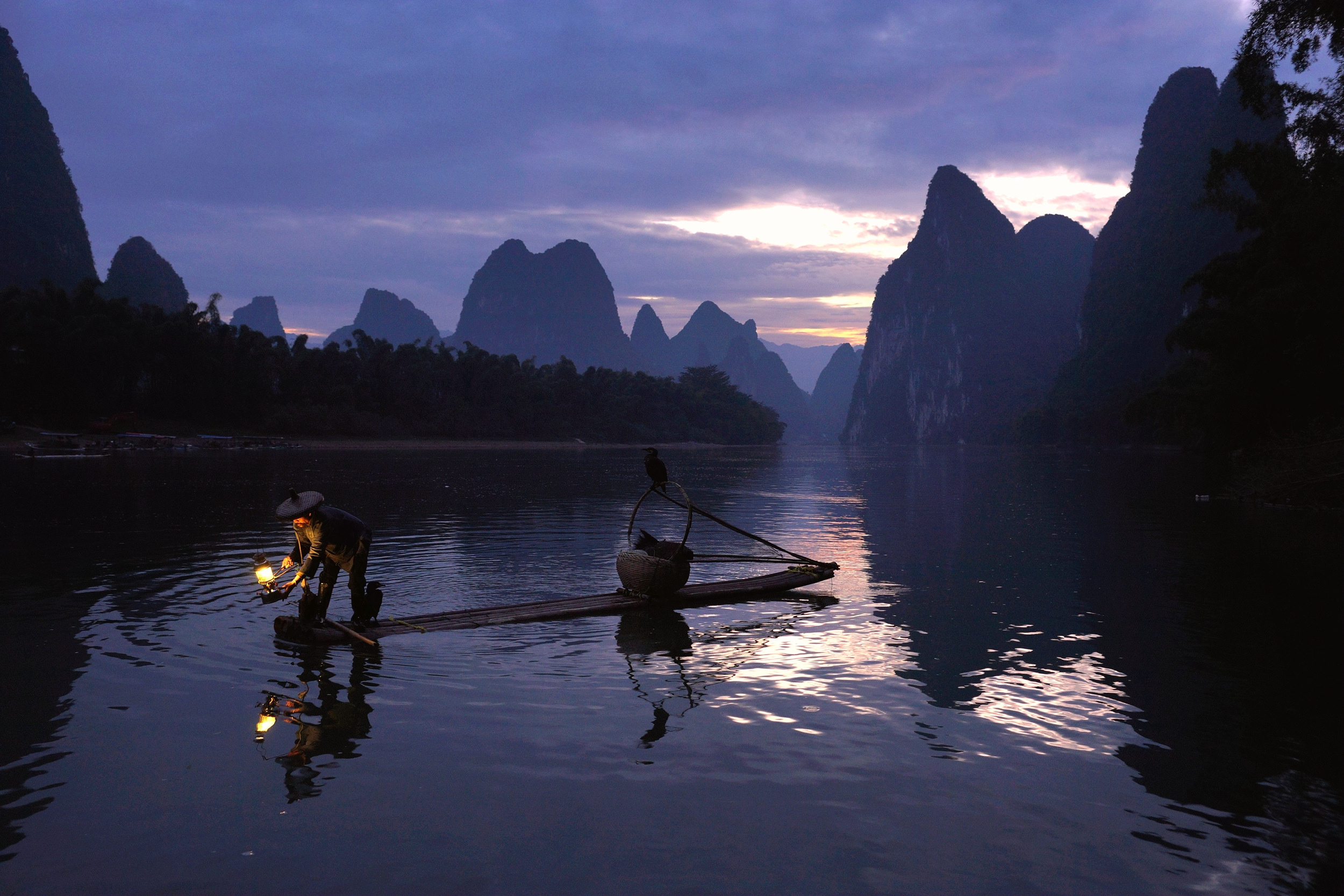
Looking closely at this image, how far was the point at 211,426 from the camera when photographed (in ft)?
266

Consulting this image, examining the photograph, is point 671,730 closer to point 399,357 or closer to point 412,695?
point 412,695

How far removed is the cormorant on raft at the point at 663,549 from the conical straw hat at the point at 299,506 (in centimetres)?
494

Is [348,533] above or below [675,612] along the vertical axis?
above

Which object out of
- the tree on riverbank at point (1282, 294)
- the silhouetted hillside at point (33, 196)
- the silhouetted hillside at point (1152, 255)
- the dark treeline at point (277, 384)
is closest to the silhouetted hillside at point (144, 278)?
the silhouetted hillside at point (33, 196)

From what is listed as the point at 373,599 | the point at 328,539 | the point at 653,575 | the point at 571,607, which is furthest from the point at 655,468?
the point at 328,539

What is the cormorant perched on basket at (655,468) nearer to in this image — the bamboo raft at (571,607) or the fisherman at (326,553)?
the bamboo raft at (571,607)

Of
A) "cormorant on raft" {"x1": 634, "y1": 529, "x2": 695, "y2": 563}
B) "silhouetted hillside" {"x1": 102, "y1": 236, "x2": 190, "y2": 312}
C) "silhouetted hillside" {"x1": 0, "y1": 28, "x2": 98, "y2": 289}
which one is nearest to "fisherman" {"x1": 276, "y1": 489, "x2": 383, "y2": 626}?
"cormorant on raft" {"x1": 634, "y1": 529, "x2": 695, "y2": 563}

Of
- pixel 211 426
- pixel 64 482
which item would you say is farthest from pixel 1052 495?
pixel 211 426

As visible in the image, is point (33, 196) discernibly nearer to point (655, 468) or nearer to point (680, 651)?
point (655, 468)

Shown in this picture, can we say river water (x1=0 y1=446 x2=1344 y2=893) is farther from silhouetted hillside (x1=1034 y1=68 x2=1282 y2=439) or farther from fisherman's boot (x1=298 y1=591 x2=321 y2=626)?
silhouetted hillside (x1=1034 y1=68 x2=1282 y2=439)

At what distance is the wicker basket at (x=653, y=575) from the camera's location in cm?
1252

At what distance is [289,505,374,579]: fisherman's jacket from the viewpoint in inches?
392

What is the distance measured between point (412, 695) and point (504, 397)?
111051 mm

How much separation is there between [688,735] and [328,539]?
508cm
